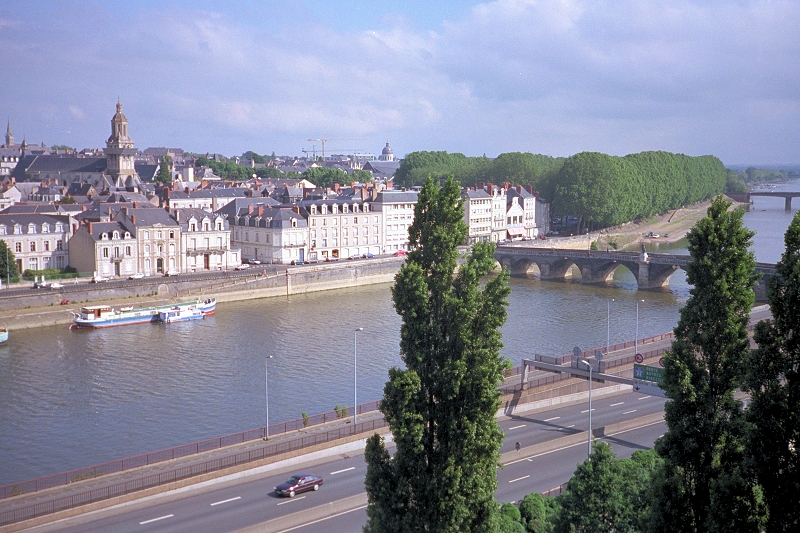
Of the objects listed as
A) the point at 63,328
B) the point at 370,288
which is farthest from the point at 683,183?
the point at 63,328

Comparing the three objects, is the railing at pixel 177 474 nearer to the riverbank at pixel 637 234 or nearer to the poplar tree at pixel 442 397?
the poplar tree at pixel 442 397

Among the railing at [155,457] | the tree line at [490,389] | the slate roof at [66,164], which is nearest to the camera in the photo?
the tree line at [490,389]

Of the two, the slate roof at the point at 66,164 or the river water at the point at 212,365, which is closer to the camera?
the river water at the point at 212,365

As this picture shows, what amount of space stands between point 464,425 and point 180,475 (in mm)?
8047

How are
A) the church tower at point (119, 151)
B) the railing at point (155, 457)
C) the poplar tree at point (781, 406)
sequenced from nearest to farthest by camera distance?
1. the poplar tree at point (781, 406)
2. the railing at point (155, 457)
3. the church tower at point (119, 151)

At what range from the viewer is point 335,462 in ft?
59.0

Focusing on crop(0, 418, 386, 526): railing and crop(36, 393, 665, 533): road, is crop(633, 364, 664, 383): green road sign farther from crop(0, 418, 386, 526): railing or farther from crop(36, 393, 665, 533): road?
crop(0, 418, 386, 526): railing

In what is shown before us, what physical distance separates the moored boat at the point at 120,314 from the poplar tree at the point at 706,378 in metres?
27.8

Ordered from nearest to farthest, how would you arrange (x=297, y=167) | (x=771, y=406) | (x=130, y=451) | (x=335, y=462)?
(x=771, y=406)
(x=335, y=462)
(x=130, y=451)
(x=297, y=167)

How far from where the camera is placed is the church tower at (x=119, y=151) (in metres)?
67.9

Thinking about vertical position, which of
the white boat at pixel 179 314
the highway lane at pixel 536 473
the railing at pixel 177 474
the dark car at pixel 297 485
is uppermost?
the white boat at pixel 179 314

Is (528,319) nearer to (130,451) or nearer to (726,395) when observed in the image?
(130,451)

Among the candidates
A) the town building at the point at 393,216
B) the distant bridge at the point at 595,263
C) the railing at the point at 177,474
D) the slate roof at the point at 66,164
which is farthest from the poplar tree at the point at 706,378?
→ the slate roof at the point at 66,164

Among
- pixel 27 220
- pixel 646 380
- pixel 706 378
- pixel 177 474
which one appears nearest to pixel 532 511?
pixel 706 378
